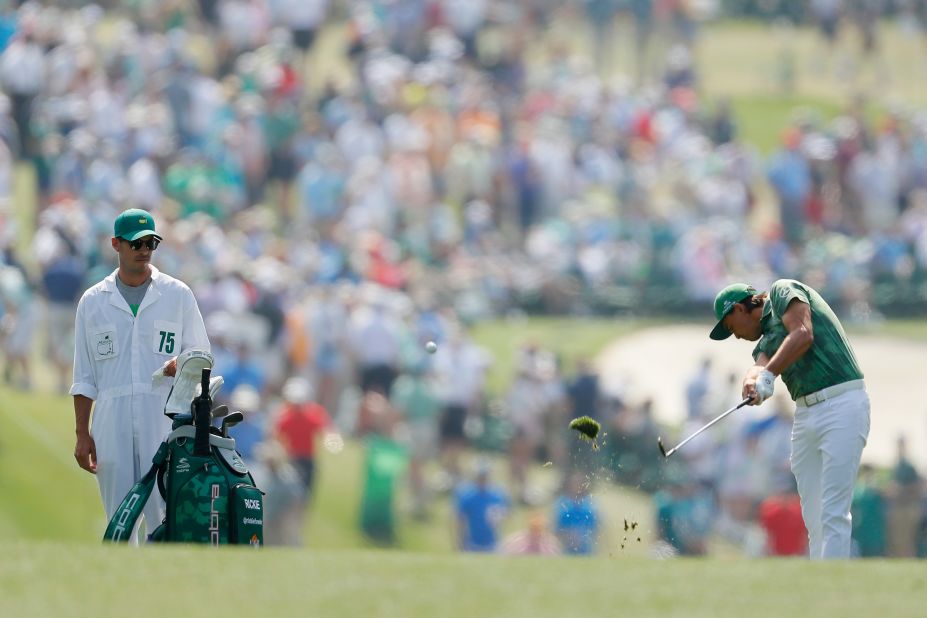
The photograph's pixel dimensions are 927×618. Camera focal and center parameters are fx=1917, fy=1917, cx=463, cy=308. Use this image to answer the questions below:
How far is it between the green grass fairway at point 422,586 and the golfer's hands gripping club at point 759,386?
0.98m

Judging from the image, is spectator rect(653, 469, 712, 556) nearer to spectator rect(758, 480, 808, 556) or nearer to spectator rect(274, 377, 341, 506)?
spectator rect(758, 480, 808, 556)

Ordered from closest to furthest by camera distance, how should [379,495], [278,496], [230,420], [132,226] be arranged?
[230,420] < [132,226] < [278,496] < [379,495]

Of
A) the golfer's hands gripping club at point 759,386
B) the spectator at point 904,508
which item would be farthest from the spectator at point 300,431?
the golfer's hands gripping club at point 759,386

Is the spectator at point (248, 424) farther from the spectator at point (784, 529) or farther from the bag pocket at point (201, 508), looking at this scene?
the bag pocket at point (201, 508)

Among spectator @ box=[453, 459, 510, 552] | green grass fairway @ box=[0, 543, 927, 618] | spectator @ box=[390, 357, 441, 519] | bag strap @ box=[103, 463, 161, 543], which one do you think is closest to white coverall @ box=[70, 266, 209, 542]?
bag strap @ box=[103, 463, 161, 543]

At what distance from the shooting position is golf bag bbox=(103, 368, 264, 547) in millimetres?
7926

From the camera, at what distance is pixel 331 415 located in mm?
18453

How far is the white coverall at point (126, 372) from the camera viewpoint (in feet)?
27.2

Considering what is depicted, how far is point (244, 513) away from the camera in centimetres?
798

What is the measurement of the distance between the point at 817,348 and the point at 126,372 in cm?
306

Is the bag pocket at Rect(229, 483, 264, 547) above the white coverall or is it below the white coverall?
below

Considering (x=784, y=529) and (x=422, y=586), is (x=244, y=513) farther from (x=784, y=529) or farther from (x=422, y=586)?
(x=784, y=529)

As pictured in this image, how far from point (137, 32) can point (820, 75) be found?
13317mm

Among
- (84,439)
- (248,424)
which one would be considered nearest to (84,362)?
(84,439)
